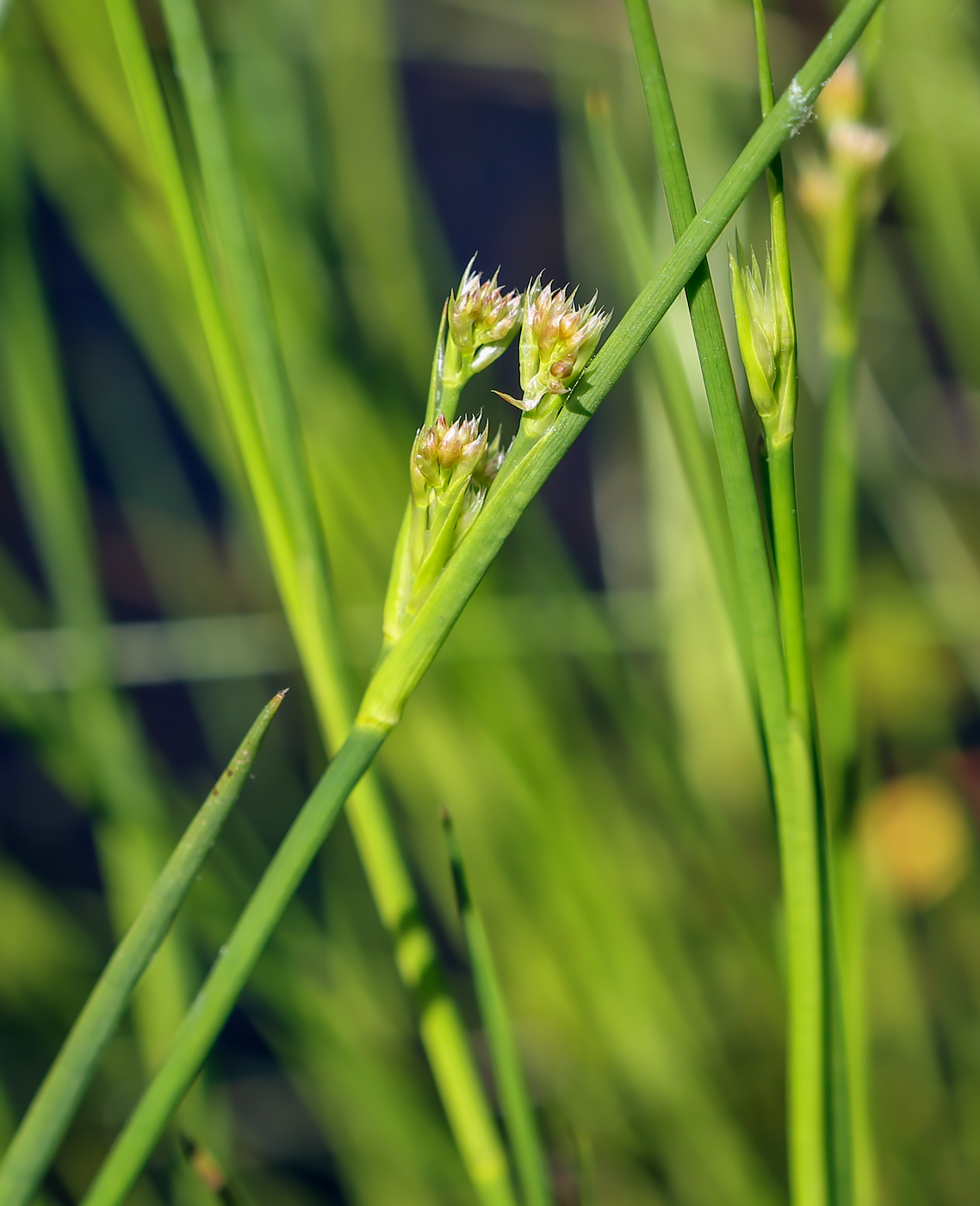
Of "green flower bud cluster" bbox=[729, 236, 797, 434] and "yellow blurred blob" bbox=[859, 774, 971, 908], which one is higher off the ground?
"yellow blurred blob" bbox=[859, 774, 971, 908]

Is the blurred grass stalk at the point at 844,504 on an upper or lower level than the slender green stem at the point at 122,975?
upper

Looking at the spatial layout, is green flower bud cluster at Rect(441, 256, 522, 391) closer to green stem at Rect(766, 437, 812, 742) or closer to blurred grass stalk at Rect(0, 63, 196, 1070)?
green stem at Rect(766, 437, 812, 742)

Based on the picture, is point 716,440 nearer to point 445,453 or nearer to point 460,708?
point 445,453

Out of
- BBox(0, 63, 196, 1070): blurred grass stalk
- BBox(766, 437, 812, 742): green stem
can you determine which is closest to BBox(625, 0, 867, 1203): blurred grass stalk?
BBox(766, 437, 812, 742): green stem

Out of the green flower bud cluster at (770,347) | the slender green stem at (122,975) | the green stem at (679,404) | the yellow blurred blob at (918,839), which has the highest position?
the yellow blurred blob at (918,839)

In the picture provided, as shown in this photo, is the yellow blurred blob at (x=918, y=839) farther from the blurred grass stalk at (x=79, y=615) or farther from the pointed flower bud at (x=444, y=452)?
the pointed flower bud at (x=444, y=452)

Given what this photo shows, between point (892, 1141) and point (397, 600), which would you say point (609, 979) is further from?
point (397, 600)

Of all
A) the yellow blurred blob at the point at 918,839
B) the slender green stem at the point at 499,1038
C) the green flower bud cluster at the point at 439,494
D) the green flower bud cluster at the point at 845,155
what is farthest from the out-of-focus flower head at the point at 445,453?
the yellow blurred blob at the point at 918,839

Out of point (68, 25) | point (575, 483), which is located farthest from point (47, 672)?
point (575, 483)
